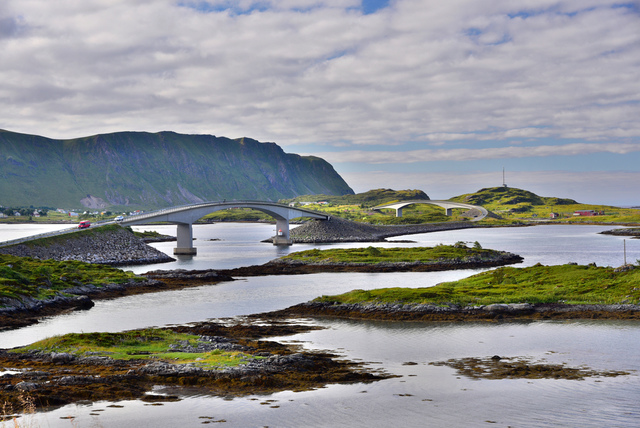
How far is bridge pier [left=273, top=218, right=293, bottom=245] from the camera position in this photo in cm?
15450

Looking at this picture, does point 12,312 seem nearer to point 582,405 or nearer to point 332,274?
point 582,405

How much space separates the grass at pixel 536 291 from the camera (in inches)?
1869

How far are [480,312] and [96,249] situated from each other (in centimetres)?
7087

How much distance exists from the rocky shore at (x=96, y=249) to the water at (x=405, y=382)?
109 ft

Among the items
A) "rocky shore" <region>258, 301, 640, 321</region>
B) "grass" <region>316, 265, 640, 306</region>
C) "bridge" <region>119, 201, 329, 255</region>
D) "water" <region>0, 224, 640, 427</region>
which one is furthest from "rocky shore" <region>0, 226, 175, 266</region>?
"grass" <region>316, 265, 640, 306</region>

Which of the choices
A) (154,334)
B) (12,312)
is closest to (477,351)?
(154,334)

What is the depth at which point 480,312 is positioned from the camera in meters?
45.1

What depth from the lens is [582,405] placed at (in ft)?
73.7

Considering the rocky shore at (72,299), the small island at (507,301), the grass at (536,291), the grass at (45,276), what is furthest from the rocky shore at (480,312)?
the grass at (45,276)

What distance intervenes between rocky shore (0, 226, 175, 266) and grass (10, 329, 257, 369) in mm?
54429

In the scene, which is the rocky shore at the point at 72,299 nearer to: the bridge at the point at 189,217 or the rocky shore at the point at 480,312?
the rocky shore at the point at 480,312

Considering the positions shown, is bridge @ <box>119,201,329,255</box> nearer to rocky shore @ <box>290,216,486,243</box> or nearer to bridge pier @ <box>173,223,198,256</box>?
bridge pier @ <box>173,223,198,256</box>

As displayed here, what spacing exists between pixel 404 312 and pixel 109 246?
6865 cm

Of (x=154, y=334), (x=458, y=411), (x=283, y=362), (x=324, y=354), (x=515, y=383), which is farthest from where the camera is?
(x=154, y=334)
